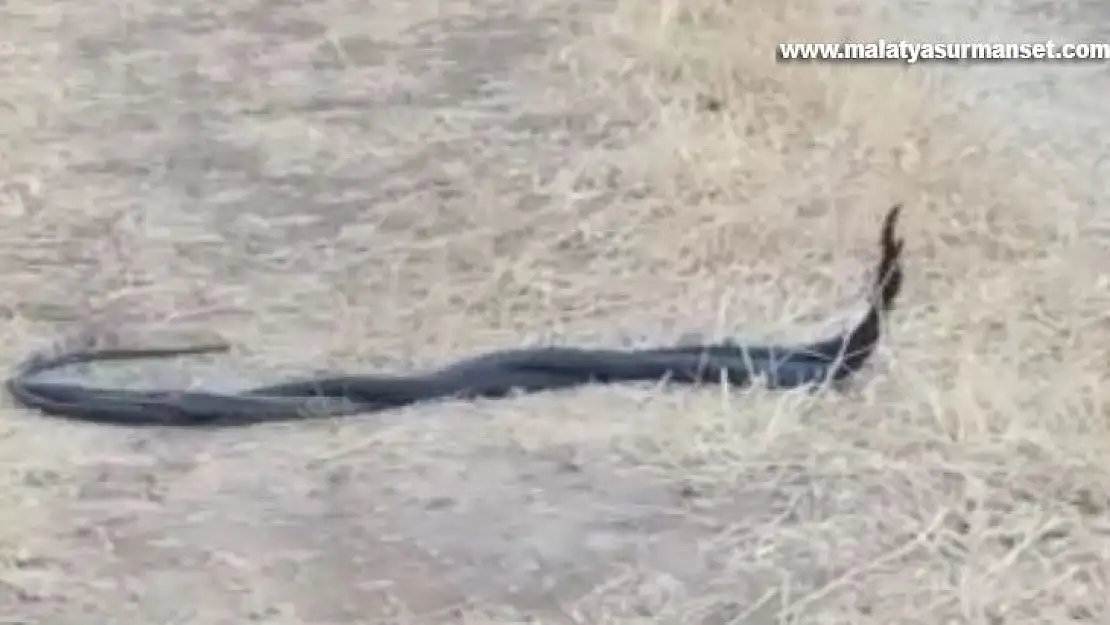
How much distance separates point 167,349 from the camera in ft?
3.96

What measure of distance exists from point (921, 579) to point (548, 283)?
1.32 feet

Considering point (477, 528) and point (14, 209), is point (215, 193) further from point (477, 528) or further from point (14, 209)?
point (477, 528)

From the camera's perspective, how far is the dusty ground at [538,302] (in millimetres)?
1055

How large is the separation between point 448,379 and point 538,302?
116mm

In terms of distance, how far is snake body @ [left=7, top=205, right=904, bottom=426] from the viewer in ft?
3.78

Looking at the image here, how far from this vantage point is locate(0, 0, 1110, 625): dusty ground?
41.5 inches

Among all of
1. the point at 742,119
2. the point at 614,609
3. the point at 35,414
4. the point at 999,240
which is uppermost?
the point at 742,119

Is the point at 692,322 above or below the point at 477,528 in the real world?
above

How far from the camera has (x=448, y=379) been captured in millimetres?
1175

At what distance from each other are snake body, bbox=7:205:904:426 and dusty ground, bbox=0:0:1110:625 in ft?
0.07

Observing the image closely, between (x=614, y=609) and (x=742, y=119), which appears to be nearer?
(x=614, y=609)

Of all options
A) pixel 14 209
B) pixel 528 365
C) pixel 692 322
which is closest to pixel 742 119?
pixel 692 322

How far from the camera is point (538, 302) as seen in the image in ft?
4.07

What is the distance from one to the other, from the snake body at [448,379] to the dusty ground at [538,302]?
20mm
